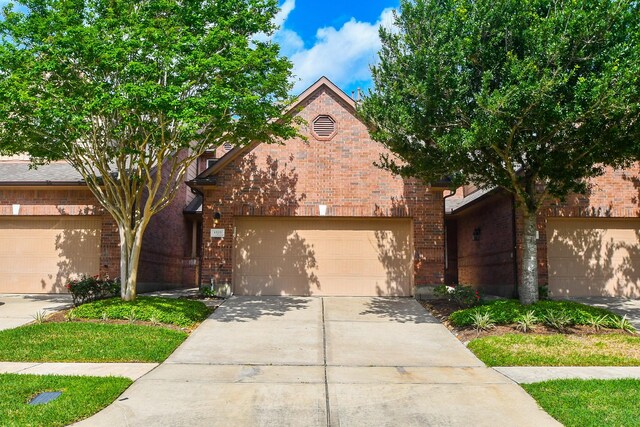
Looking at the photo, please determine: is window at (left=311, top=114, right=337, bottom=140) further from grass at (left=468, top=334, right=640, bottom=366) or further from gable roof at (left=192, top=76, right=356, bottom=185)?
grass at (left=468, top=334, right=640, bottom=366)

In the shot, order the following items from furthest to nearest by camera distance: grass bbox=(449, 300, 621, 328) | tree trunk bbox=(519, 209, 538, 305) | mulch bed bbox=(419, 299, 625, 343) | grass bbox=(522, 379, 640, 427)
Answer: tree trunk bbox=(519, 209, 538, 305)
grass bbox=(449, 300, 621, 328)
mulch bed bbox=(419, 299, 625, 343)
grass bbox=(522, 379, 640, 427)

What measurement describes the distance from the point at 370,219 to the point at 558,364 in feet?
26.1

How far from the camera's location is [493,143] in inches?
396

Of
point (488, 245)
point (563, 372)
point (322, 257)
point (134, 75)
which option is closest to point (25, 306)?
point (134, 75)

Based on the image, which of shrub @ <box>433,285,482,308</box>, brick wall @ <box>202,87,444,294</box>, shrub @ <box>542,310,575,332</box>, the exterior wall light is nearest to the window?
brick wall @ <box>202,87,444,294</box>

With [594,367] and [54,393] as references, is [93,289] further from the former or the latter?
[594,367]

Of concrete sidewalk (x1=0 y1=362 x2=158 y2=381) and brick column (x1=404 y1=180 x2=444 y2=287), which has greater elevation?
brick column (x1=404 y1=180 x2=444 y2=287)

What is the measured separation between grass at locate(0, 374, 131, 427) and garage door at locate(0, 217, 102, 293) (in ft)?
30.2

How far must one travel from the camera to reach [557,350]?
8742 mm

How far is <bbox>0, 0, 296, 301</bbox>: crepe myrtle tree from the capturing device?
10.1 meters

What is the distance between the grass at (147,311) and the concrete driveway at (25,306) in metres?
1.36

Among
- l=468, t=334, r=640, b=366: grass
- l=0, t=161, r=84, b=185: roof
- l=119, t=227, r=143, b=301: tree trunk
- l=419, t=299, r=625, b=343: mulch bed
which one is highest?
l=0, t=161, r=84, b=185: roof

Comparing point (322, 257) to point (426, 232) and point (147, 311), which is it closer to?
point (426, 232)

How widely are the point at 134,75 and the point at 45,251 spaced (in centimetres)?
815
